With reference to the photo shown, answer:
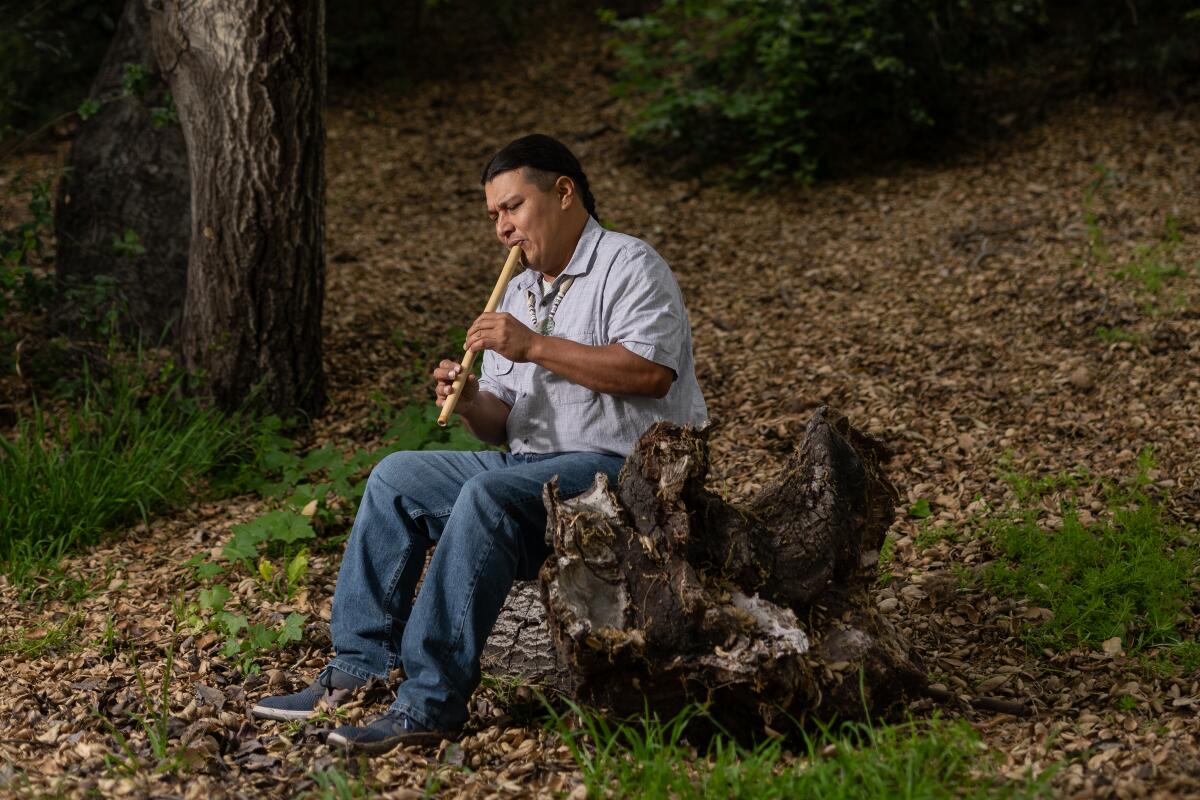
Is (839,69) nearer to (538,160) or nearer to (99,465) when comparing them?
(538,160)

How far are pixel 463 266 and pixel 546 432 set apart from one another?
410 cm

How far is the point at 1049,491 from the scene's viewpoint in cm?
407

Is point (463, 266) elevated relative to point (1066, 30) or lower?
lower

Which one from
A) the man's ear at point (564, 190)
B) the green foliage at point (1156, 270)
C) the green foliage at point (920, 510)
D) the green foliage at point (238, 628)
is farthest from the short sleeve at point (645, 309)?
the green foliage at point (1156, 270)

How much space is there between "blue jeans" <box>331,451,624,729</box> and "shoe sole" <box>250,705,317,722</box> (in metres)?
0.14

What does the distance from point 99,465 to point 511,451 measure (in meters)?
2.01

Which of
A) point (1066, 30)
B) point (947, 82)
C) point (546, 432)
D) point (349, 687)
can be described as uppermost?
point (1066, 30)

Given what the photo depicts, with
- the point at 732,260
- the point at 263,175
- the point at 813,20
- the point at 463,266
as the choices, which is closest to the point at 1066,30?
the point at 813,20

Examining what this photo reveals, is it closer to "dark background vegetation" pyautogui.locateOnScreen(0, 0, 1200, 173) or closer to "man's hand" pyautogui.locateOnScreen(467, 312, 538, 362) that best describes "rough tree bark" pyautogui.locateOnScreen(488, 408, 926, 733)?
"man's hand" pyautogui.locateOnScreen(467, 312, 538, 362)

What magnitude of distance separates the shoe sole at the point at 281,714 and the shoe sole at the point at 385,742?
24cm

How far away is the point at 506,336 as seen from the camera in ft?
9.23

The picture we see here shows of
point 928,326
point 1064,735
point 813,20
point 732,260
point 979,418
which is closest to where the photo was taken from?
point 1064,735

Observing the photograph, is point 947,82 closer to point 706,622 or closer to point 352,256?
point 352,256

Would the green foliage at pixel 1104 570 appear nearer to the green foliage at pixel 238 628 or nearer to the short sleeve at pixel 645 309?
the short sleeve at pixel 645 309
